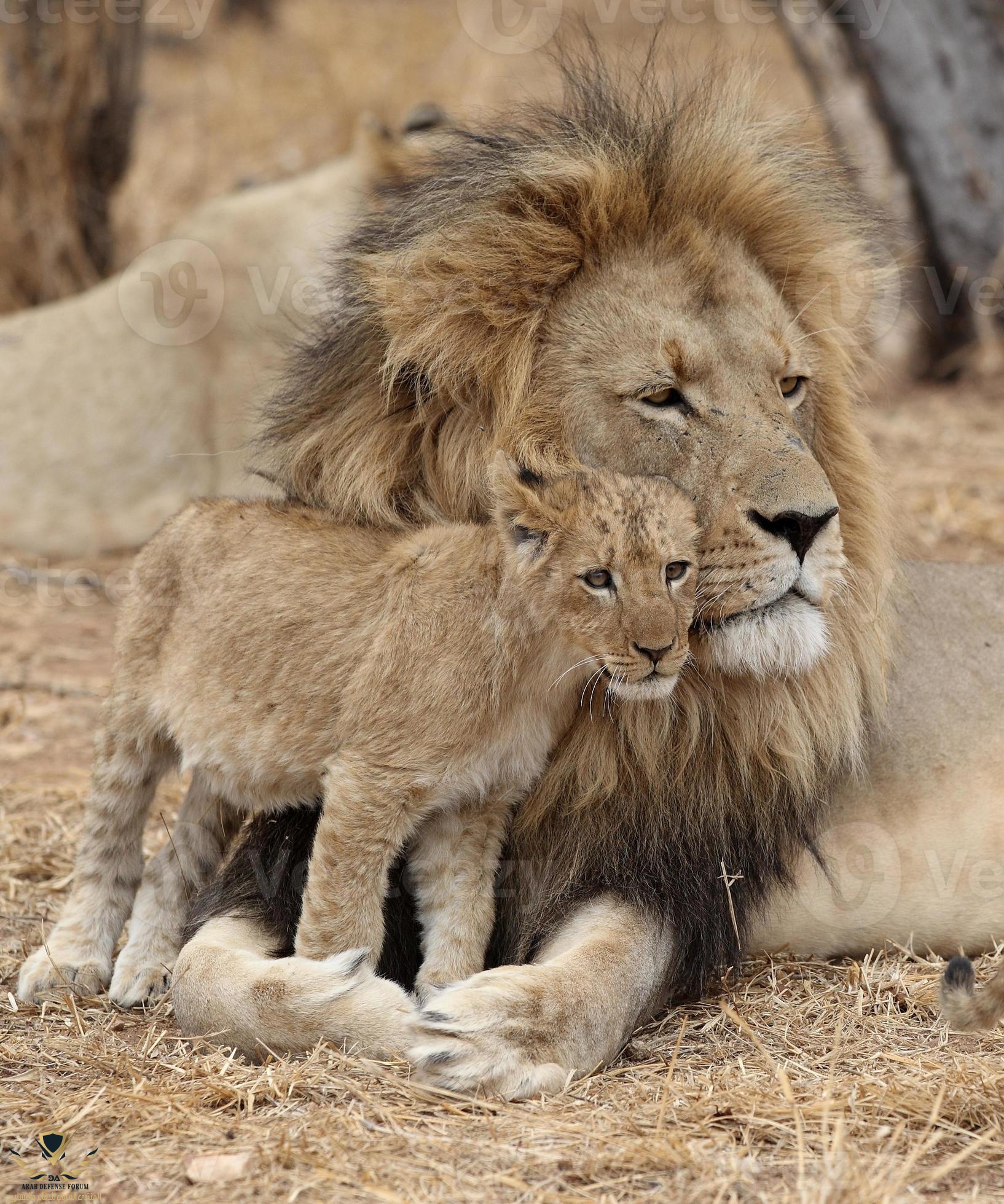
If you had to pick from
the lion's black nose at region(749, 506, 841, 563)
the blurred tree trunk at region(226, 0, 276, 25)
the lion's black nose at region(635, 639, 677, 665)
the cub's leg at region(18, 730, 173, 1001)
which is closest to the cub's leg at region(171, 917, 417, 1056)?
the cub's leg at region(18, 730, 173, 1001)

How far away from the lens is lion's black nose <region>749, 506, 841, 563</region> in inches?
96.3

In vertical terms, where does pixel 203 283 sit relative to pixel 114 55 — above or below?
below

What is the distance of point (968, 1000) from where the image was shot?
226 centimetres

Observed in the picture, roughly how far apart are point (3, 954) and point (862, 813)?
5.87 ft

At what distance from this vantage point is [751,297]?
2770 mm

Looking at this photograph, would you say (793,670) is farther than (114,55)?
No

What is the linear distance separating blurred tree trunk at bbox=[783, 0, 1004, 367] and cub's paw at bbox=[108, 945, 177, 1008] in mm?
5395

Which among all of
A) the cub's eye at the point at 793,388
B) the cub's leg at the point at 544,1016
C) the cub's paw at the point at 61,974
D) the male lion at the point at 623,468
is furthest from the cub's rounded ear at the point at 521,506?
the cub's paw at the point at 61,974

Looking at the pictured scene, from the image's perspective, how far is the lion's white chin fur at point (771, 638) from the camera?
2.49 meters

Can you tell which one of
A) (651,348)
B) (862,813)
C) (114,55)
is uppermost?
(114,55)

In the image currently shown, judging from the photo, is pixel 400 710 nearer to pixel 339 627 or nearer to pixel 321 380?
pixel 339 627

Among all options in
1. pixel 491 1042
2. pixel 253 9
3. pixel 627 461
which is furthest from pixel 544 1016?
pixel 253 9

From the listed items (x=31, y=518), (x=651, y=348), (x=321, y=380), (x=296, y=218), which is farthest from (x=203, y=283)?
(x=651, y=348)

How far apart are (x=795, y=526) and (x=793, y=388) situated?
0.45 metres
